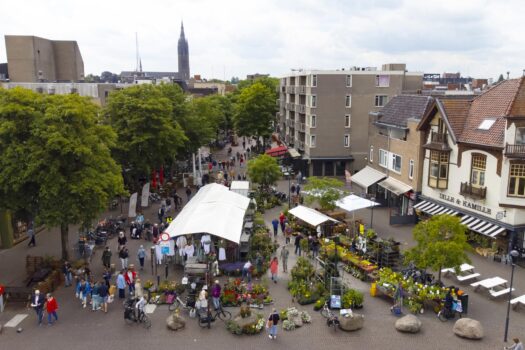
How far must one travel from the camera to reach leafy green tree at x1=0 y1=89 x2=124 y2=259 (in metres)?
22.4

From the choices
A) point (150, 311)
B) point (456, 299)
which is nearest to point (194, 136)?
point (150, 311)

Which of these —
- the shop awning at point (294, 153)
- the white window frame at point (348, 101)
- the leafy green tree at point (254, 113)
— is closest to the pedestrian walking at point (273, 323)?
the white window frame at point (348, 101)

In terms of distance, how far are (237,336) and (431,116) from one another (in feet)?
73.7

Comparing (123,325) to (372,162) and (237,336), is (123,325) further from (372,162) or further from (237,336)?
(372,162)

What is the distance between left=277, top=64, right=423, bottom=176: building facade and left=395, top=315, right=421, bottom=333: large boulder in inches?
1397

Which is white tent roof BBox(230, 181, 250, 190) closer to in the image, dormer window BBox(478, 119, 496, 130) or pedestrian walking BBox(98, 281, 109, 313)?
dormer window BBox(478, 119, 496, 130)

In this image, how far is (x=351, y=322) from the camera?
18766 millimetres

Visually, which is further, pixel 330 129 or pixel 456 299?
pixel 330 129

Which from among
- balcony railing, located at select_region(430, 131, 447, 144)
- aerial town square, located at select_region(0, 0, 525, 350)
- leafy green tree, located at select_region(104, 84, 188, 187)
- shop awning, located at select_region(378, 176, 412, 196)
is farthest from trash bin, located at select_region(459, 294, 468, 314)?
leafy green tree, located at select_region(104, 84, 188, 187)

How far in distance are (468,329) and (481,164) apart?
13.8 metres

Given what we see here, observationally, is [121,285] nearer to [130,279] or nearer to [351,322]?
[130,279]

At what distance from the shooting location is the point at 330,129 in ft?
174

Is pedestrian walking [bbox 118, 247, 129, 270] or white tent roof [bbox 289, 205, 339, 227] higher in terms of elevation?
white tent roof [bbox 289, 205, 339, 227]

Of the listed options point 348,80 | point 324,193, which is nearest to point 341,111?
point 348,80
